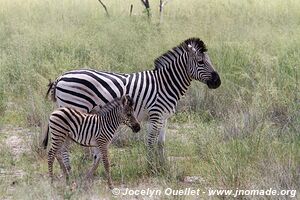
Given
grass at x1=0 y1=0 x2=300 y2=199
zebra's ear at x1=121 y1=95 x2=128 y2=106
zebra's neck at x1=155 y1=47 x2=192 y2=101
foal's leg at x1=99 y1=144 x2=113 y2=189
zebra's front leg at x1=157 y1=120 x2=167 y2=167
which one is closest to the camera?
grass at x1=0 y1=0 x2=300 y2=199

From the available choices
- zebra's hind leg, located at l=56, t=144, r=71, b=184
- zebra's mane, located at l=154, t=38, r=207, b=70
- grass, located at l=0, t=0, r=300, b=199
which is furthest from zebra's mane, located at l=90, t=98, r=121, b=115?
zebra's mane, located at l=154, t=38, r=207, b=70

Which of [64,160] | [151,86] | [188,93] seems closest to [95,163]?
[64,160]

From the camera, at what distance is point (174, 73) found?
6.35 m

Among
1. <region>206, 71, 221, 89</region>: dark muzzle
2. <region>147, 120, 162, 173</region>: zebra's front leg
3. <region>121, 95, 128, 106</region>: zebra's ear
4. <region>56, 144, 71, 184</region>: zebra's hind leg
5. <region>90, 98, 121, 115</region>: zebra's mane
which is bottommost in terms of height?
<region>56, 144, 71, 184</region>: zebra's hind leg

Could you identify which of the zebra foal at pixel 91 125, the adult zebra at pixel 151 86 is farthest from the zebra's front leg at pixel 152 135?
the zebra foal at pixel 91 125

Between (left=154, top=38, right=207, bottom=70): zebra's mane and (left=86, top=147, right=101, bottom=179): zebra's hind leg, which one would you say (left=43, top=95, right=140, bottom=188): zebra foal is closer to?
(left=86, top=147, right=101, bottom=179): zebra's hind leg

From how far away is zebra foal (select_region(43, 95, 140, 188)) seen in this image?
213 inches

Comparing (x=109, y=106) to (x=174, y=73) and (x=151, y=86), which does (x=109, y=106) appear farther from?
(x=174, y=73)

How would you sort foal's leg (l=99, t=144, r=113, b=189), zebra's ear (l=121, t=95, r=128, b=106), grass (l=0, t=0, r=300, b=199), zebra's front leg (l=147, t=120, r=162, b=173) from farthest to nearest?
1. zebra's front leg (l=147, t=120, r=162, b=173)
2. zebra's ear (l=121, t=95, r=128, b=106)
3. foal's leg (l=99, t=144, r=113, b=189)
4. grass (l=0, t=0, r=300, b=199)

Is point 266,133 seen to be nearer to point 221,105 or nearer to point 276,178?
point 276,178

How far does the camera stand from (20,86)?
28.8 ft

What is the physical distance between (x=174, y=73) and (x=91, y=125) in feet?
4.51

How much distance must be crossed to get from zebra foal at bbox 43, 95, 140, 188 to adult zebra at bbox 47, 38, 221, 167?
485 millimetres

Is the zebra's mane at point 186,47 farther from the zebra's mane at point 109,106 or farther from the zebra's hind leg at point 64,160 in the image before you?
the zebra's hind leg at point 64,160
